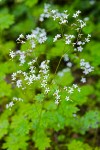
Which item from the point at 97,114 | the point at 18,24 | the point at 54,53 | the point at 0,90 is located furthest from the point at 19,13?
the point at 97,114

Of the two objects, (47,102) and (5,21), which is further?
(5,21)

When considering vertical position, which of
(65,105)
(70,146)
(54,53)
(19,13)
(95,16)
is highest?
(19,13)

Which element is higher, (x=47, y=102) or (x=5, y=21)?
(x=5, y=21)

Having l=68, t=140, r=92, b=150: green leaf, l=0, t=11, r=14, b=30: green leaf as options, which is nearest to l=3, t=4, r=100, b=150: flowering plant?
l=68, t=140, r=92, b=150: green leaf

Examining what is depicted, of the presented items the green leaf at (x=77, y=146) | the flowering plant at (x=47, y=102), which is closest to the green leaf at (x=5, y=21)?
the flowering plant at (x=47, y=102)

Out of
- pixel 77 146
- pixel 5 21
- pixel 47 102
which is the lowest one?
pixel 77 146

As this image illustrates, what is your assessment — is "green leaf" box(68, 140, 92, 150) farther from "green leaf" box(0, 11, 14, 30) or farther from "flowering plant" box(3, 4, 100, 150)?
"green leaf" box(0, 11, 14, 30)

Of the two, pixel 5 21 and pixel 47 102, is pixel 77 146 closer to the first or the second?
pixel 47 102

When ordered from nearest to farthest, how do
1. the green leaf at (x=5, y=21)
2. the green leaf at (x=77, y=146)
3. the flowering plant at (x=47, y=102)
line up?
the flowering plant at (x=47, y=102)
the green leaf at (x=77, y=146)
the green leaf at (x=5, y=21)

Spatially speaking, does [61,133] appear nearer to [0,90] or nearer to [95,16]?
[0,90]

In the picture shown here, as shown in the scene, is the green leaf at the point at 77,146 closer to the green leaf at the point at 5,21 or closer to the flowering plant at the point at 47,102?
the flowering plant at the point at 47,102

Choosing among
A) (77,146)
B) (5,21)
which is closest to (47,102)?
(77,146)
